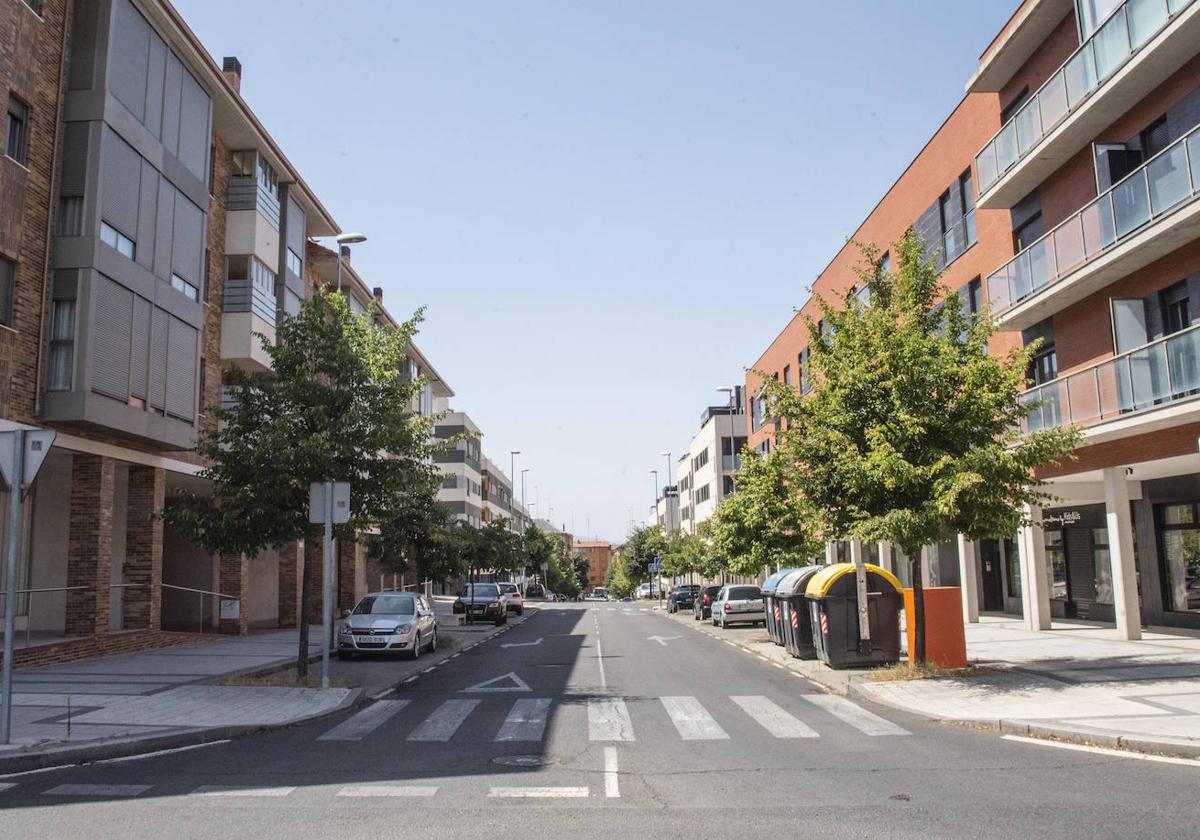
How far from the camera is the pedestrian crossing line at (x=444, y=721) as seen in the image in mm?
10353

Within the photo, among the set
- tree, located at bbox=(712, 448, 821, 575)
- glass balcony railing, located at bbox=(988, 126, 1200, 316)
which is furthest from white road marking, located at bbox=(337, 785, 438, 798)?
glass balcony railing, located at bbox=(988, 126, 1200, 316)

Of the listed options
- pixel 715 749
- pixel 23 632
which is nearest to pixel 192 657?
pixel 23 632

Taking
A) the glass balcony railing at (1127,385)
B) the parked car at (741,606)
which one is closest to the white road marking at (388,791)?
the glass balcony railing at (1127,385)

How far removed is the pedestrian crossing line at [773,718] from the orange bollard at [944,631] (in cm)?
326

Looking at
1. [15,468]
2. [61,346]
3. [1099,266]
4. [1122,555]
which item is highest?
[1099,266]

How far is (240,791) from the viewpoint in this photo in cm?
761

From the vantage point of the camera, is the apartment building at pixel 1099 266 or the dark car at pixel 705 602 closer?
the apartment building at pixel 1099 266

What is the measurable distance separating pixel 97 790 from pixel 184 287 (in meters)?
18.4

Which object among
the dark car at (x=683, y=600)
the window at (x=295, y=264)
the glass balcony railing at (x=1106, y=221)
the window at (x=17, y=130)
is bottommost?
the dark car at (x=683, y=600)

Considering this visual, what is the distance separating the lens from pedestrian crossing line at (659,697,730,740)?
1031 cm

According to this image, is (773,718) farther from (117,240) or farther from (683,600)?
(683,600)

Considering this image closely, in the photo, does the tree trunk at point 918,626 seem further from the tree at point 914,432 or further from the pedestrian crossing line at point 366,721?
the pedestrian crossing line at point 366,721

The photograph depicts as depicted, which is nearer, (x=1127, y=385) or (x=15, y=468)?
(x=15, y=468)

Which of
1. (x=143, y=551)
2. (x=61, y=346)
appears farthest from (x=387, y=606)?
(x=61, y=346)
